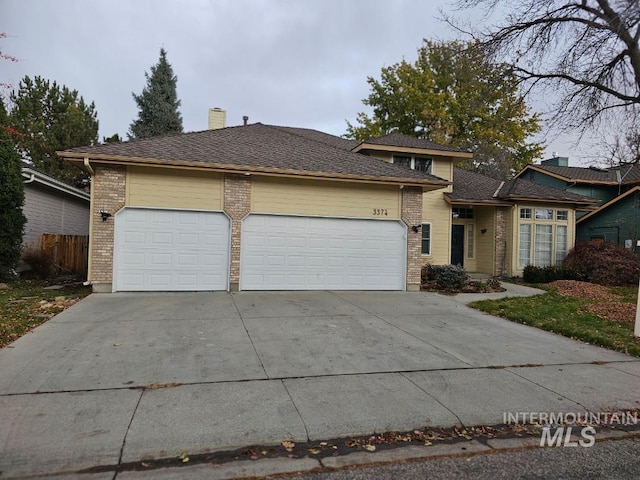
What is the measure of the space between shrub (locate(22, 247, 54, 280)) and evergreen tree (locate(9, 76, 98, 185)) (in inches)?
440

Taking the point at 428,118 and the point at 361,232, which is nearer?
the point at 361,232

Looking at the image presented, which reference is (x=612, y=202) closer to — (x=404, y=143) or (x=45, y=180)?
(x=404, y=143)

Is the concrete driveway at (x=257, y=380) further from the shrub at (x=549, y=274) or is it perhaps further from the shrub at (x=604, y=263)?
the shrub at (x=604, y=263)

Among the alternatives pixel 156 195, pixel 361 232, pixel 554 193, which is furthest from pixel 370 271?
pixel 554 193

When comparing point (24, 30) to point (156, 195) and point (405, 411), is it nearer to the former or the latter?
point (156, 195)

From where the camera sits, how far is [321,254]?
12219 millimetres

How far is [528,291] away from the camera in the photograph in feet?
43.4

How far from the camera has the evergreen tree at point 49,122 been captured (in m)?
23.8

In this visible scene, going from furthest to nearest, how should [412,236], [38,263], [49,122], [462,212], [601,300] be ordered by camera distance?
[49,122] → [462,212] → [38,263] → [412,236] → [601,300]

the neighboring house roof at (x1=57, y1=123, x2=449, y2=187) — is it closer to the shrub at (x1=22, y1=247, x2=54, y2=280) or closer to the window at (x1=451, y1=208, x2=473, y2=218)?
the window at (x1=451, y1=208, x2=473, y2=218)

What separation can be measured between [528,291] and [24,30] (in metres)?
15.1

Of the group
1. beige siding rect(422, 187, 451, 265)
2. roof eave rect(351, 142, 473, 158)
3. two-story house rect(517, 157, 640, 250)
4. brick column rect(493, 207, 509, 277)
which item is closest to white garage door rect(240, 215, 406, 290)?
beige siding rect(422, 187, 451, 265)

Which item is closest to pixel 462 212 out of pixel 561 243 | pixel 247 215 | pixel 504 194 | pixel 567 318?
pixel 504 194

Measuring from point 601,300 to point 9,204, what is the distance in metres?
16.5
